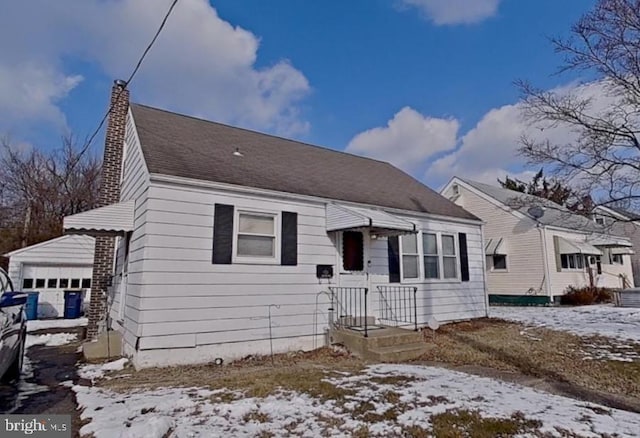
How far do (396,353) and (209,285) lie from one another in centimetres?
359

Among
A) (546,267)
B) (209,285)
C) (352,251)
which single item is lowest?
(209,285)

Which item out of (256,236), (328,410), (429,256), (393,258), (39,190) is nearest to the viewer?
(328,410)

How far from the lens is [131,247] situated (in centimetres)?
Answer: 757

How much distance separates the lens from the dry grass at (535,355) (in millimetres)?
5473

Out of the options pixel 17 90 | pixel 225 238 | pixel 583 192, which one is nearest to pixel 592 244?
pixel 583 192

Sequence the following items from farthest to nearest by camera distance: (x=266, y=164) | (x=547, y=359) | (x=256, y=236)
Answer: (x=266, y=164) < (x=256, y=236) < (x=547, y=359)

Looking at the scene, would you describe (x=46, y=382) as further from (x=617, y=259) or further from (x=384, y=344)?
(x=617, y=259)

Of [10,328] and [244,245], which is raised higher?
[244,245]

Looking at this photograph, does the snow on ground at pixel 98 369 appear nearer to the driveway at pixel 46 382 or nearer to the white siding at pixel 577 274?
the driveway at pixel 46 382

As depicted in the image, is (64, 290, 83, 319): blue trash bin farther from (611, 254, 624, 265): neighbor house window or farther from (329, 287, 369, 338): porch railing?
(611, 254, 624, 265): neighbor house window

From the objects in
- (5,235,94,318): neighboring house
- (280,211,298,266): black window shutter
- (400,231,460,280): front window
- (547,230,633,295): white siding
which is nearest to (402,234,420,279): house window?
(400,231,460,280): front window

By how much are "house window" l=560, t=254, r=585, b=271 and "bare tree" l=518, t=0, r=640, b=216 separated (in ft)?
24.9

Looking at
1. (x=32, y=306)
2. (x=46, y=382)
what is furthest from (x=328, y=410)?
(x=32, y=306)

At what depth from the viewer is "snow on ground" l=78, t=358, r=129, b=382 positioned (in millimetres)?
6074
